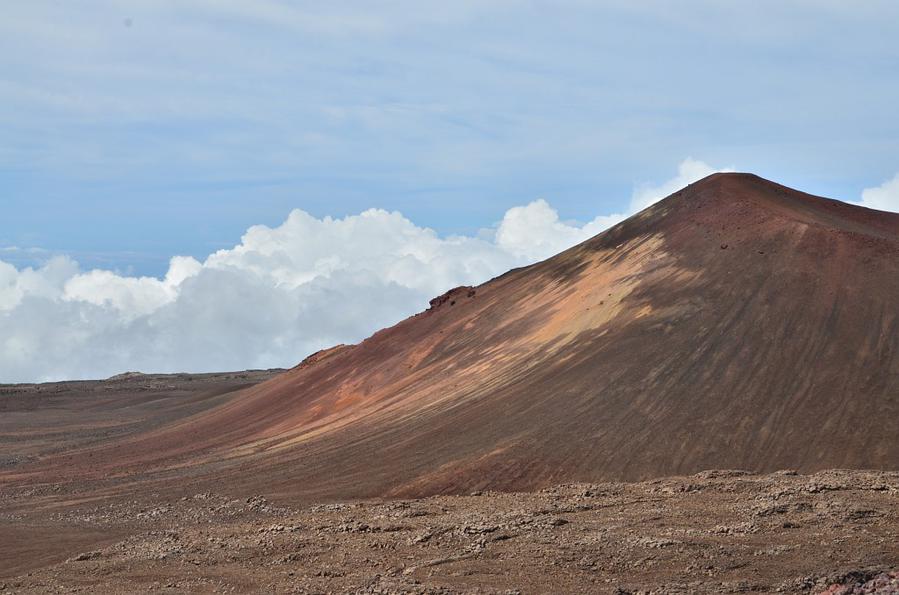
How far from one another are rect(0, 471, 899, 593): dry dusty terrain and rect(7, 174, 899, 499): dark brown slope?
2561 millimetres

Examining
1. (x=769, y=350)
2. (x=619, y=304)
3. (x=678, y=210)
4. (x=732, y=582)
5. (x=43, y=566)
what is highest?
(x=678, y=210)

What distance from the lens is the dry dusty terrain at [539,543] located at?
1970 cm

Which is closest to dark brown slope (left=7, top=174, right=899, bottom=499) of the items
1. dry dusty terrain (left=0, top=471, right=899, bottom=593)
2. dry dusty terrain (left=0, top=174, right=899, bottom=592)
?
dry dusty terrain (left=0, top=174, right=899, bottom=592)

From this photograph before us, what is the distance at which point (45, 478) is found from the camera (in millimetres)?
41188

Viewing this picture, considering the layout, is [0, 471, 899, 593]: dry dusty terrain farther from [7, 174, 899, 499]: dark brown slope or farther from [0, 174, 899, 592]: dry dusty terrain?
[7, 174, 899, 499]: dark brown slope

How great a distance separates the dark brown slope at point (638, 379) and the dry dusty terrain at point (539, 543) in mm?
2561

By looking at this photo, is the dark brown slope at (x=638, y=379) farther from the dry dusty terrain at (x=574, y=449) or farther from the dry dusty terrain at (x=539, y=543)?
the dry dusty terrain at (x=539, y=543)

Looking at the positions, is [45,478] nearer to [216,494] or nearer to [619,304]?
[216,494]

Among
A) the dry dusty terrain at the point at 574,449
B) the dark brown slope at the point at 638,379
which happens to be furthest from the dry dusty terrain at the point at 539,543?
the dark brown slope at the point at 638,379

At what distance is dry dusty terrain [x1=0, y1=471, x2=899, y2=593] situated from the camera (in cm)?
1970

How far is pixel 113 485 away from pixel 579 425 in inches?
628

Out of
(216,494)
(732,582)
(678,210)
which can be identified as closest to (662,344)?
(678,210)

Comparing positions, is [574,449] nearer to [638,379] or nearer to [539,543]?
[638,379]

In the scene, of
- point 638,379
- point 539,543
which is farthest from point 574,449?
point 539,543
